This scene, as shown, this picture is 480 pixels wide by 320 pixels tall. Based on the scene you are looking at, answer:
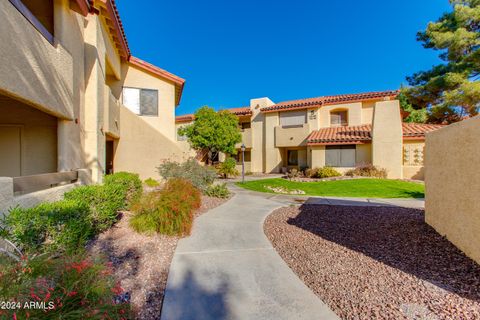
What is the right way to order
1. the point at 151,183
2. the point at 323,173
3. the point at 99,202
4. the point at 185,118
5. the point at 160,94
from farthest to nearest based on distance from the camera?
the point at 185,118 < the point at 323,173 < the point at 160,94 < the point at 151,183 < the point at 99,202

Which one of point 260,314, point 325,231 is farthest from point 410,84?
point 260,314

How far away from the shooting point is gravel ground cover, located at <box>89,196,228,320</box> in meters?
3.13

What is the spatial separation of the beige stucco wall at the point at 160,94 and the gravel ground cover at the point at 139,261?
9.35m

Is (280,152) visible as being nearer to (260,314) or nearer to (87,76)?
(87,76)

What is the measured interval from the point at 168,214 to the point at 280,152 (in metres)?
20.5

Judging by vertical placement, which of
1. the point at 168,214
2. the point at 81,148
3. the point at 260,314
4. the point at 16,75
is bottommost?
the point at 260,314

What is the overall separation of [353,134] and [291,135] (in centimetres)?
581

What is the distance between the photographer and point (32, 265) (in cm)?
243

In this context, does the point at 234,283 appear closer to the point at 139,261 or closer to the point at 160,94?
the point at 139,261

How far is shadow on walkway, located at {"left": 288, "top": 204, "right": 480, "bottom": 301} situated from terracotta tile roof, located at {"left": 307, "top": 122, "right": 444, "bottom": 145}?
39.2 feet

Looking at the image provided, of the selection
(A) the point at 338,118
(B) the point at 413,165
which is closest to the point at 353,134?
(A) the point at 338,118

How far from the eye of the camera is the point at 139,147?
12.8 m

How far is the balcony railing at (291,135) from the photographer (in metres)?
22.9

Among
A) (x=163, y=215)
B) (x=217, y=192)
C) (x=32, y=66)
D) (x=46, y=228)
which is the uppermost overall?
(x=32, y=66)
